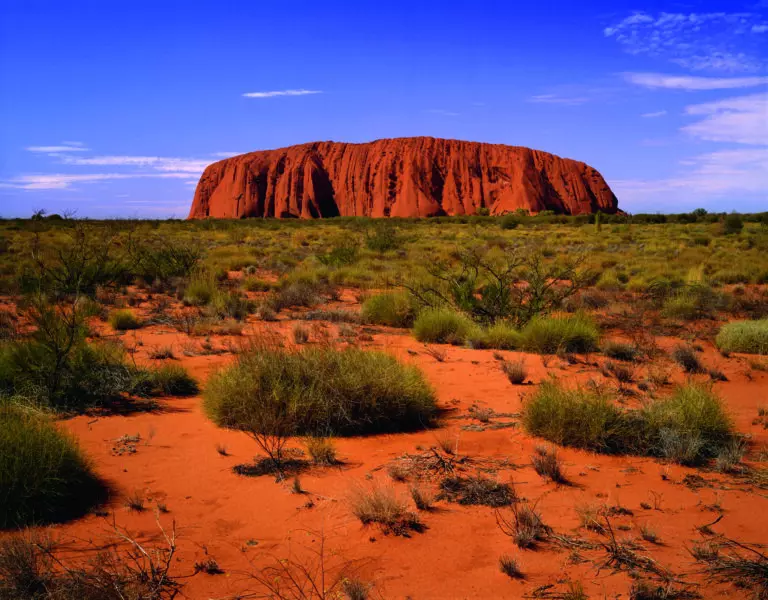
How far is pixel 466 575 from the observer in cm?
293

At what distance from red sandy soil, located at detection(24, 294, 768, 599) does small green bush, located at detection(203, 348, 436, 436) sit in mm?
206

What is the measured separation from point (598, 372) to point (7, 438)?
5.92m

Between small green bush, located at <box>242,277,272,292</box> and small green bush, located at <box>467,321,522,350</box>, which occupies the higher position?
small green bush, located at <box>242,277,272,292</box>

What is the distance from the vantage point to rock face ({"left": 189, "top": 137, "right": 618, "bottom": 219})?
77.8 metres

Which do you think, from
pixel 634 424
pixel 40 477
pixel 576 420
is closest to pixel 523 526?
pixel 576 420

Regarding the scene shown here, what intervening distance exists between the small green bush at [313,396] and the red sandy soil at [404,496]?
0.21 metres

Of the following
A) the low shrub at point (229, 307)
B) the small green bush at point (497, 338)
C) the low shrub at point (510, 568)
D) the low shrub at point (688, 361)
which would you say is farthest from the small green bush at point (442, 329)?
the low shrub at point (510, 568)

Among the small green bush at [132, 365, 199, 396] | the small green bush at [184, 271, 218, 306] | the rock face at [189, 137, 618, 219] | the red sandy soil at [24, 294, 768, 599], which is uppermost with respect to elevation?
the rock face at [189, 137, 618, 219]

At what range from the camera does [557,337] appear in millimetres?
7996

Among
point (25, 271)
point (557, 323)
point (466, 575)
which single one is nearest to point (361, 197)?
point (25, 271)

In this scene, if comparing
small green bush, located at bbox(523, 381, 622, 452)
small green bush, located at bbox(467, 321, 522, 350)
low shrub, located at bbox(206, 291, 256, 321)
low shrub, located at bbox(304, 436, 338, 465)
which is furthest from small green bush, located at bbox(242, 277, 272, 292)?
small green bush, located at bbox(523, 381, 622, 452)

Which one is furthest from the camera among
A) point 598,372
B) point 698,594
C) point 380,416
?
point 598,372

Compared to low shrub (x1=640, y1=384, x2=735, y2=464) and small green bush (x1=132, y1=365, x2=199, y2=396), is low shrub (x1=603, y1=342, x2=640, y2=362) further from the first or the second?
small green bush (x1=132, y1=365, x2=199, y2=396)

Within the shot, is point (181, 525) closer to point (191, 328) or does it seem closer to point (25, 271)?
point (191, 328)
